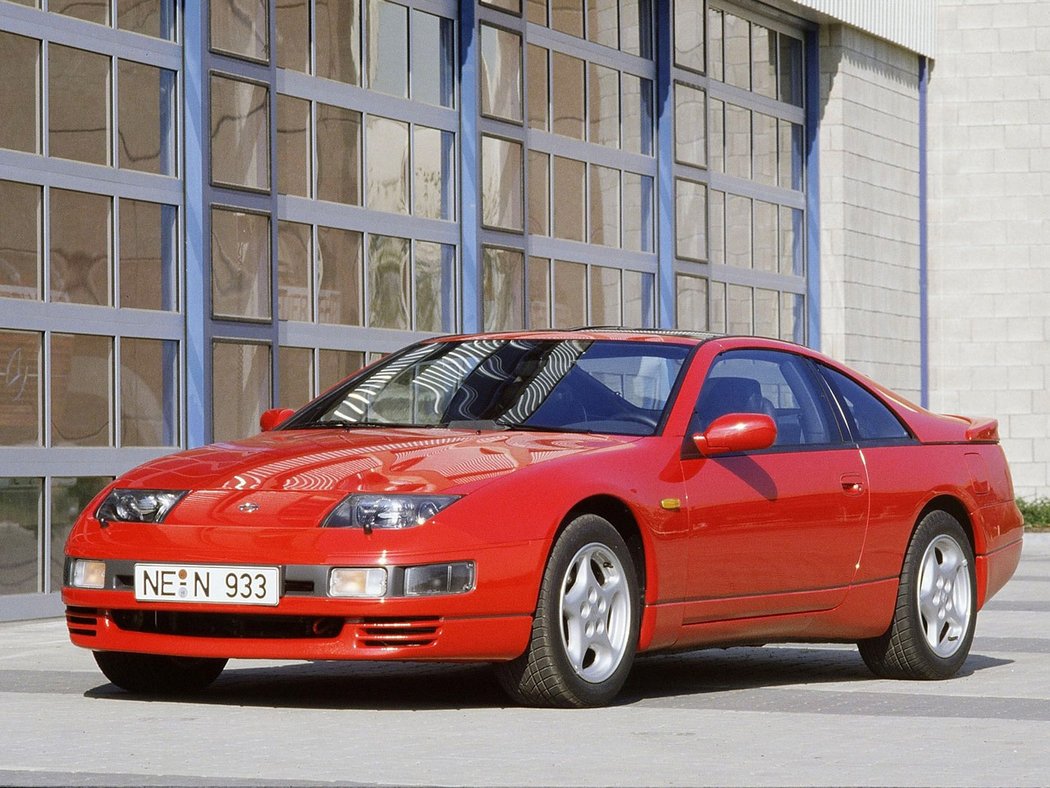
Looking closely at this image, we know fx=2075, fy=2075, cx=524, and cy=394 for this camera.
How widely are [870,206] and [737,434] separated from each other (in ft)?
73.9

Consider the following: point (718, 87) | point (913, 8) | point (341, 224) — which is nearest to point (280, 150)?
point (341, 224)

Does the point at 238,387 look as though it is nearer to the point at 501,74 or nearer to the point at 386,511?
the point at 501,74

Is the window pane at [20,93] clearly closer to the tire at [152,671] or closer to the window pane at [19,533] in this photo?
the window pane at [19,533]

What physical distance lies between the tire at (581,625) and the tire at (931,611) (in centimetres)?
173

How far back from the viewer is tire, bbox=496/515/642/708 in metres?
7.19

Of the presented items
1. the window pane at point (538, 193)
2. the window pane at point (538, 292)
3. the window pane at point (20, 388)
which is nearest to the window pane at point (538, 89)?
the window pane at point (538, 193)

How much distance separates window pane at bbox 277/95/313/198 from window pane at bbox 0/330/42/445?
350 cm

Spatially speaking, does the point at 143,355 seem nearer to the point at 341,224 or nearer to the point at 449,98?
the point at 341,224

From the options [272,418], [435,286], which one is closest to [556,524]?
[272,418]

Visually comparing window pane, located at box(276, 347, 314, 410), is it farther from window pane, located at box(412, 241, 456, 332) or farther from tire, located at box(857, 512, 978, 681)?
tire, located at box(857, 512, 978, 681)

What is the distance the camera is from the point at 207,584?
7.07 meters

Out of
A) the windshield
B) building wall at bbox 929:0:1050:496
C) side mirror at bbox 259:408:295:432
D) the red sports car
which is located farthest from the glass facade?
the red sports car

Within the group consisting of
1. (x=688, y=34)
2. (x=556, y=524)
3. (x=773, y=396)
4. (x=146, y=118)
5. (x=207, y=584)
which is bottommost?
(x=207, y=584)

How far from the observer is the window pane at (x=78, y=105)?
50.9 feet
